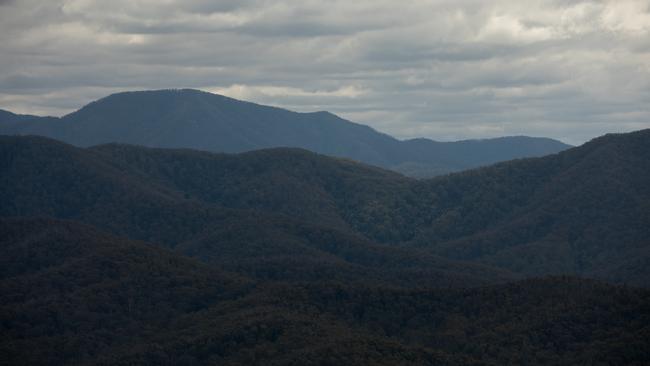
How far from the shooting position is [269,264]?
19188cm

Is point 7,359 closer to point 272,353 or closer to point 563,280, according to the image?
point 272,353

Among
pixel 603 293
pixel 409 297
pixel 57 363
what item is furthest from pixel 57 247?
pixel 603 293

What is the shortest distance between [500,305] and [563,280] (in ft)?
31.7

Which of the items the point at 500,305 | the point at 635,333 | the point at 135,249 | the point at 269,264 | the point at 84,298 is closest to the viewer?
the point at 635,333

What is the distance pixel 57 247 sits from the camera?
179 metres

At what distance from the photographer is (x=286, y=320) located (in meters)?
127

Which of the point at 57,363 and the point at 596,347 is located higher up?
the point at 596,347

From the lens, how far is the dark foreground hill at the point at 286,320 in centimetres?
11638

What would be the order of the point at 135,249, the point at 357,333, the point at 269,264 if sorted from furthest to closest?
the point at 269,264 < the point at 135,249 < the point at 357,333

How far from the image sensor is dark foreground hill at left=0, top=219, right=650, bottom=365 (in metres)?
116

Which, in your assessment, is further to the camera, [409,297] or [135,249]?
[135,249]

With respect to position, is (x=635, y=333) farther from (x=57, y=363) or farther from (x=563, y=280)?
(x=57, y=363)

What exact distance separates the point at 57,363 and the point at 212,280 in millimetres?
34127

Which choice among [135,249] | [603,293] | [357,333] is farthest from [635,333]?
[135,249]
